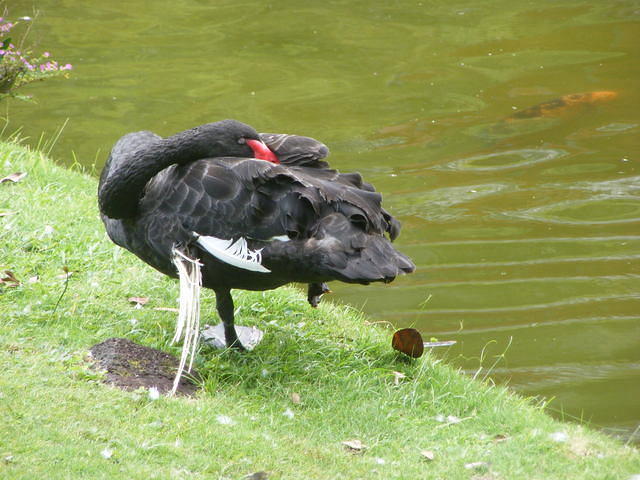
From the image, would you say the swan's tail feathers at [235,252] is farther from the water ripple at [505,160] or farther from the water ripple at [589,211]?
the water ripple at [505,160]

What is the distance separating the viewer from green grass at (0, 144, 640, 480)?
10.9 feet

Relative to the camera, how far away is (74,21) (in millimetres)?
12016

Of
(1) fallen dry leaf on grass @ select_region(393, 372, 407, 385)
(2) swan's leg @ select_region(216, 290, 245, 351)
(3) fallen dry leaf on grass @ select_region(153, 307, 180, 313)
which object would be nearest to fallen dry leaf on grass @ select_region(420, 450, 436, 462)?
(1) fallen dry leaf on grass @ select_region(393, 372, 407, 385)

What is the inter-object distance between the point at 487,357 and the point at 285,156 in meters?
1.92

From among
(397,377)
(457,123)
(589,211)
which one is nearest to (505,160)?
(457,123)

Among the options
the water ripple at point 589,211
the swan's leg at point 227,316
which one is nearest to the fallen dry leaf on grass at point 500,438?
the swan's leg at point 227,316

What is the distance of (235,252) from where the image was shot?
3.78 m

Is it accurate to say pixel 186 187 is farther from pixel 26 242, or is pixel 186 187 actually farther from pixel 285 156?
pixel 26 242

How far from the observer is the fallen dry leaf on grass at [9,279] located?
459 cm

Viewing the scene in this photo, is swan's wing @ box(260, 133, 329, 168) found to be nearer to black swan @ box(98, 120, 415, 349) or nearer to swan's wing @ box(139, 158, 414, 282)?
black swan @ box(98, 120, 415, 349)

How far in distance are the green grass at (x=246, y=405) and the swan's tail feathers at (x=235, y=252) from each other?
59 cm

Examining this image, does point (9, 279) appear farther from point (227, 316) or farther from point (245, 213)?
point (245, 213)

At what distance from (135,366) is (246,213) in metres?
0.86

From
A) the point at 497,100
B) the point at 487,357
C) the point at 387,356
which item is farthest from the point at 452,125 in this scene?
the point at 387,356
